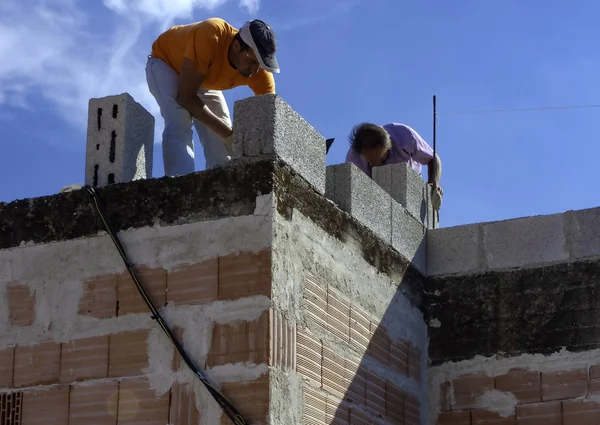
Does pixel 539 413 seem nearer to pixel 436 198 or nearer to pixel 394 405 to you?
pixel 394 405

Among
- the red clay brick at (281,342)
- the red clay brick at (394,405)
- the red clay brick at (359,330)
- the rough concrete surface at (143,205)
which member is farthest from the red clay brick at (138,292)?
the red clay brick at (394,405)

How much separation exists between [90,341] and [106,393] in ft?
1.05

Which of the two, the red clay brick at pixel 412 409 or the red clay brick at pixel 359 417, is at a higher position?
the red clay brick at pixel 412 409

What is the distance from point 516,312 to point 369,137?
1.78 metres

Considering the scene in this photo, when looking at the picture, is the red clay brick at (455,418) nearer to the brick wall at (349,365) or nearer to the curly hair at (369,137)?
the brick wall at (349,365)

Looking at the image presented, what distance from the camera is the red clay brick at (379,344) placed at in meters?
7.66

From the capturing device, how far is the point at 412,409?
811 cm

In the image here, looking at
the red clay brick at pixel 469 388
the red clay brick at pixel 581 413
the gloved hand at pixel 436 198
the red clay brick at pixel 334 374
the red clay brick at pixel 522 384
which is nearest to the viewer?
the red clay brick at pixel 334 374

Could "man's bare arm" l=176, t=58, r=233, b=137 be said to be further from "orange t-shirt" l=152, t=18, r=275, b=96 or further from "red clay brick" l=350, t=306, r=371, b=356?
"red clay brick" l=350, t=306, r=371, b=356

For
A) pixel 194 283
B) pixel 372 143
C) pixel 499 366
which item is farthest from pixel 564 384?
pixel 194 283

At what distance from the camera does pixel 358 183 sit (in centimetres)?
778

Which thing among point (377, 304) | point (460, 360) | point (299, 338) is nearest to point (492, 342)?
point (460, 360)

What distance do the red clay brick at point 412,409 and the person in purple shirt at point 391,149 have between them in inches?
65.9

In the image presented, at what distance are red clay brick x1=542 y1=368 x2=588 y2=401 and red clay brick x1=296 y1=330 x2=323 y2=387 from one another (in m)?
1.85
